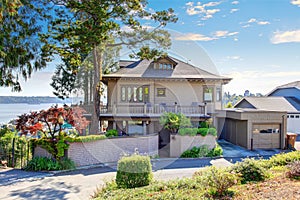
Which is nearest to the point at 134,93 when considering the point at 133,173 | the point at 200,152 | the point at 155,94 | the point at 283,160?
the point at 155,94

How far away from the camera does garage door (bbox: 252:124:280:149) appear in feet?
58.8

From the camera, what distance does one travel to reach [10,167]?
1253 cm

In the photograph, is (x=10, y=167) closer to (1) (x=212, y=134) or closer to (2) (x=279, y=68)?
(1) (x=212, y=134)

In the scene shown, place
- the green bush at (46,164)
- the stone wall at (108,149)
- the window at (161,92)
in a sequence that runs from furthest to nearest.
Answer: the window at (161,92)
the stone wall at (108,149)
the green bush at (46,164)

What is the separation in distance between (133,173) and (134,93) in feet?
36.5

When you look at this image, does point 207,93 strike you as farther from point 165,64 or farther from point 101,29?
point 101,29

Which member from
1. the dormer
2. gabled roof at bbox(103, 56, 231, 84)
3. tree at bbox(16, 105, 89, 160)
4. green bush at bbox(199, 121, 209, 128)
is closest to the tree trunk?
gabled roof at bbox(103, 56, 231, 84)

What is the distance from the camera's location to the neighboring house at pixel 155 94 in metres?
17.8

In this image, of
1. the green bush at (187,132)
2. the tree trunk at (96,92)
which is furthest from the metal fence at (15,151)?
the green bush at (187,132)

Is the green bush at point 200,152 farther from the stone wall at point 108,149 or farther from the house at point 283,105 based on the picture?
the house at point 283,105

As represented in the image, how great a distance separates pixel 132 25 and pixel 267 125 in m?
12.0

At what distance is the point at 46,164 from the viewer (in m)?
12.0

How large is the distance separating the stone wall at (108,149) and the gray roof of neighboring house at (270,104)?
1260 cm

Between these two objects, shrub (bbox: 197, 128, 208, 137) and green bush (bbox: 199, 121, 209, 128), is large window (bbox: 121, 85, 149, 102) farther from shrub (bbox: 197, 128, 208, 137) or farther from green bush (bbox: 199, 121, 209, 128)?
shrub (bbox: 197, 128, 208, 137)
